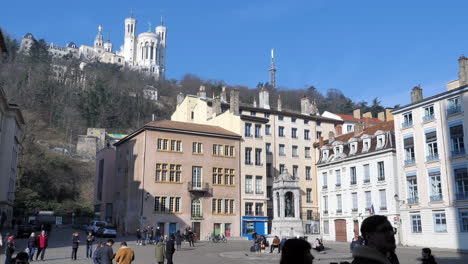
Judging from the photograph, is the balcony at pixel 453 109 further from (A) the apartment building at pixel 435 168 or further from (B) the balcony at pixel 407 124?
(B) the balcony at pixel 407 124

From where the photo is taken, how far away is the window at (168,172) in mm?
45938

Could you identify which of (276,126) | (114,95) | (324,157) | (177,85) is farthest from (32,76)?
(324,157)

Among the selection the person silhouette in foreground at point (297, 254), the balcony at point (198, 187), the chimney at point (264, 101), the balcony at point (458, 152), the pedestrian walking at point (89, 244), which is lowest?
the pedestrian walking at point (89, 244)

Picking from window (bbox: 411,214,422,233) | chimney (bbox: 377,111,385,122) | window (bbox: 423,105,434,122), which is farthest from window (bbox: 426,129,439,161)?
chimney (bbox: 377,111,385,122)

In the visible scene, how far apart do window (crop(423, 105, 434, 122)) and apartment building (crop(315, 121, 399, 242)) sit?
16.4 ft

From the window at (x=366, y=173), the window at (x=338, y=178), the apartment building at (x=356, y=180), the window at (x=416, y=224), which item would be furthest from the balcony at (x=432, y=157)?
the window at (x=338, y=178)

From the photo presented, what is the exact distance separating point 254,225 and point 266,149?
370 inches

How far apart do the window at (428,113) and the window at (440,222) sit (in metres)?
8.13

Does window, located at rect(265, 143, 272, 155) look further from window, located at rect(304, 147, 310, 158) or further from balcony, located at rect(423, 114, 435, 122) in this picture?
balcony, located at rect(423, 114, 435, 122)

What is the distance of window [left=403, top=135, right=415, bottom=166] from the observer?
134 feet

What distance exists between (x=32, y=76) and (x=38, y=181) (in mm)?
37101

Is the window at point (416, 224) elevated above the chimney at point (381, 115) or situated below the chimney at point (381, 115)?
below

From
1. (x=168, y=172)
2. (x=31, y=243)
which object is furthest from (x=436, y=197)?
(x=31, y=243)

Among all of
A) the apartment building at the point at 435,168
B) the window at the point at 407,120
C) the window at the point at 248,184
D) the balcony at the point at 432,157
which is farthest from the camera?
the window at the point at 248,184
